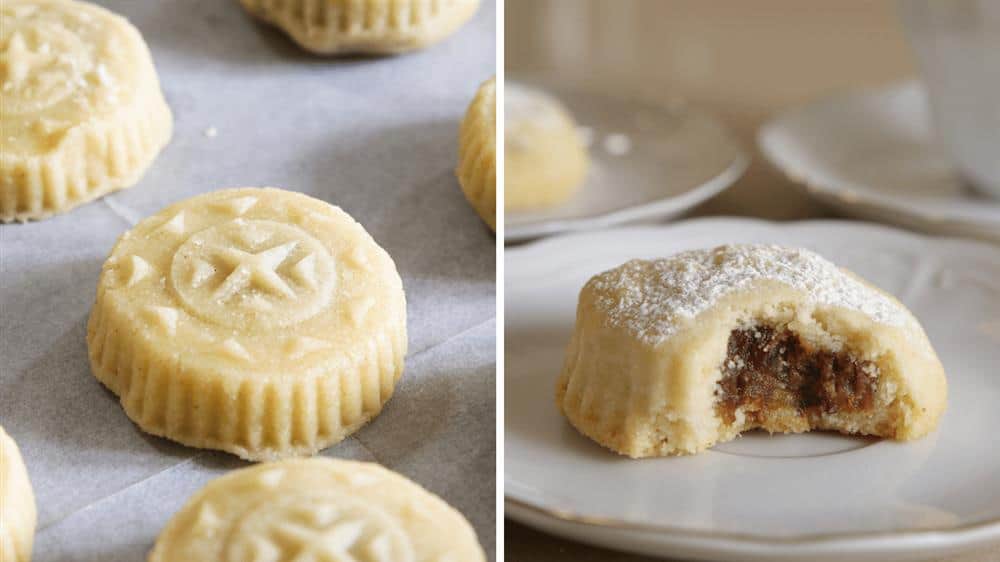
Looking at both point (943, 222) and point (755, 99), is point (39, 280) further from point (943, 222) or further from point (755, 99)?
point (755, 99)

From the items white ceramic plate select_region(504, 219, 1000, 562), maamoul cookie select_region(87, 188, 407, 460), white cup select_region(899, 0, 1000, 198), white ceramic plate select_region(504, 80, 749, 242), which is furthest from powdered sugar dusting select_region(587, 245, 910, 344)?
white cup select_region(899, 0, 1000, 198)

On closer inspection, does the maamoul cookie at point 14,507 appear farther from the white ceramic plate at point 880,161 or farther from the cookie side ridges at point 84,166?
the white ceramic plate at point 880,161

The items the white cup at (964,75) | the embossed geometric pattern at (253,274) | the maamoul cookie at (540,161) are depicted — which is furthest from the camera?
the maamoul cookie at (540,161)

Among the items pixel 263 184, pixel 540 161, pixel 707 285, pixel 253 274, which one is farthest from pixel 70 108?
pixel 707 285

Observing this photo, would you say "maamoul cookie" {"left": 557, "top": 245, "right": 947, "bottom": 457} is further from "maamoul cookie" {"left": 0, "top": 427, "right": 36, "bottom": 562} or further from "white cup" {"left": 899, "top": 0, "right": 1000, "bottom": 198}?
"white cup" {"left": 899, "top": 0, "right": 1000, "bottom": 198}

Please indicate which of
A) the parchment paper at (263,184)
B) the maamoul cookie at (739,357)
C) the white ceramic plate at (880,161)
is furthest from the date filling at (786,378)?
the white ceramic plate at (880,161)
